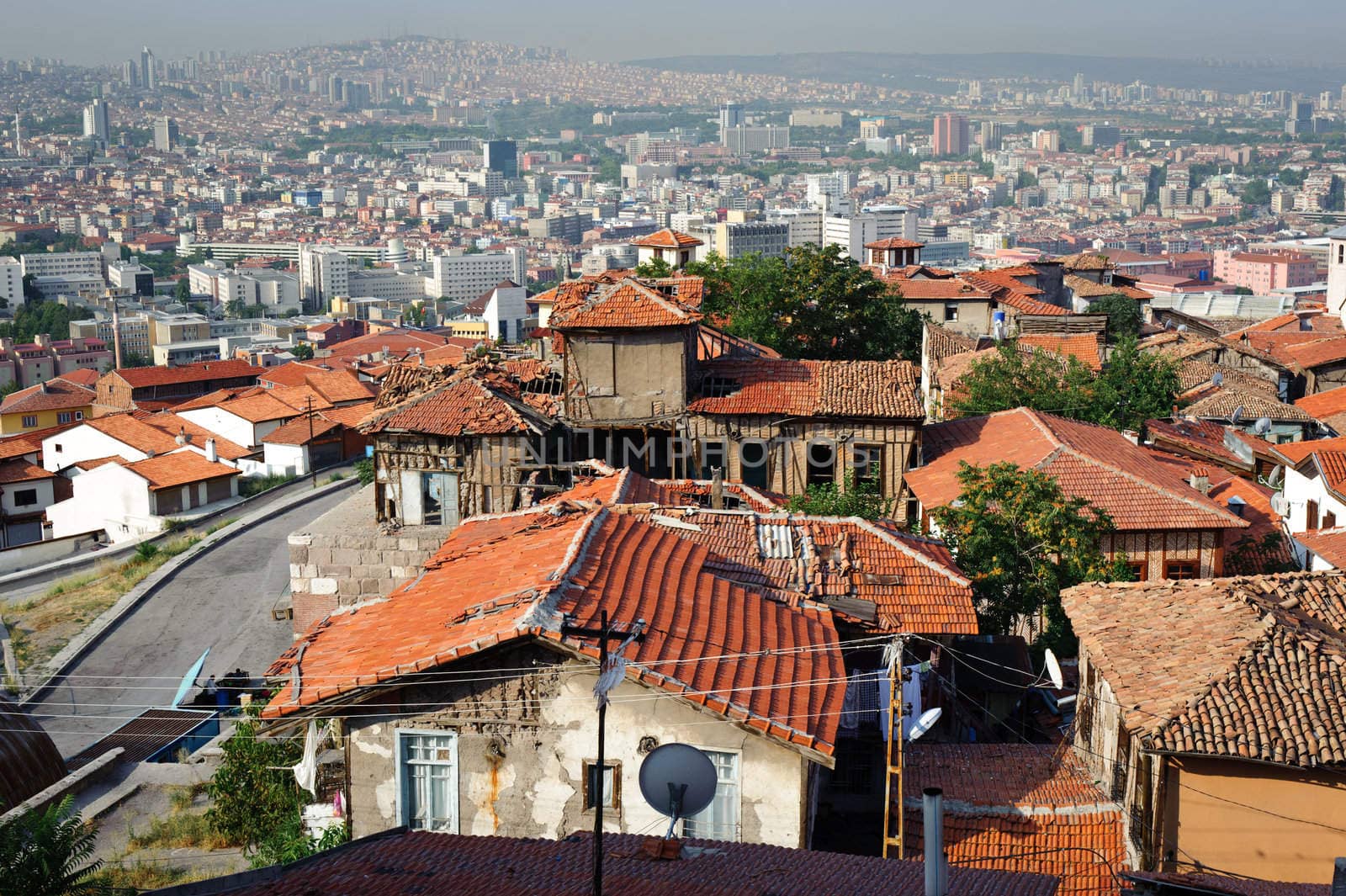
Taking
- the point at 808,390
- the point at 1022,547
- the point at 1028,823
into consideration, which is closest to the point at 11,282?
the point at 808,390

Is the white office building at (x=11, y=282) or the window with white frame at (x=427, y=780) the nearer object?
the window with white frame at (x=427, y=780)

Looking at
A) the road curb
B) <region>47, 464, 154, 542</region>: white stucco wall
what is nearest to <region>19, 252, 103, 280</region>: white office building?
<region>47, 464, 154, 542</region>: white stucco wall

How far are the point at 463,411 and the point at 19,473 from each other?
32671 millimetres

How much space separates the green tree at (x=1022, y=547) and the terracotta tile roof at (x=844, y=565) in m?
1.03

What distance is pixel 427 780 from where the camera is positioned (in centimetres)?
833

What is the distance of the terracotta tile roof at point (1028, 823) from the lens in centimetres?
888

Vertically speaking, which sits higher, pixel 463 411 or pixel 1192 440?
pixel 463 411

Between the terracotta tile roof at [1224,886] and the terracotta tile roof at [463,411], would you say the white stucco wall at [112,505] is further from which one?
the terracotta tile roof at [1224,886]

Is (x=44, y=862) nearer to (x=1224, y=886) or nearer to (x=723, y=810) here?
(x=723, y=810)

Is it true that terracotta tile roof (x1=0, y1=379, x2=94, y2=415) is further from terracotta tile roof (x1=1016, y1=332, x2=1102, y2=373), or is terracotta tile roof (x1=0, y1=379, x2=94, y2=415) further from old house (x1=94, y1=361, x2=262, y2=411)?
terracotta tile roof (x1=1016, y1=332, x2=1102, y2=373)

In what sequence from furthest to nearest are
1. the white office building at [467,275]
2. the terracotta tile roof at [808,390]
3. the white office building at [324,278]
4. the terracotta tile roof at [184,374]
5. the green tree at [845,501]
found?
1. the white office building at [467,275]
2. the white office building at [324,278]
3. the terracotta tile roof at [184,374]
4. the terracotta tile roof at [808,390]
5. the green tree at [845,501]

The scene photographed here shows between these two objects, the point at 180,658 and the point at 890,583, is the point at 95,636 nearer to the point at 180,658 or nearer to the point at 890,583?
the point at 180,658

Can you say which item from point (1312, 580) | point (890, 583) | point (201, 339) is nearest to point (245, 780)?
point (890, 583)

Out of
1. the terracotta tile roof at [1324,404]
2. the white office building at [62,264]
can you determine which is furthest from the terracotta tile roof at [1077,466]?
the white office building at [62,264]
